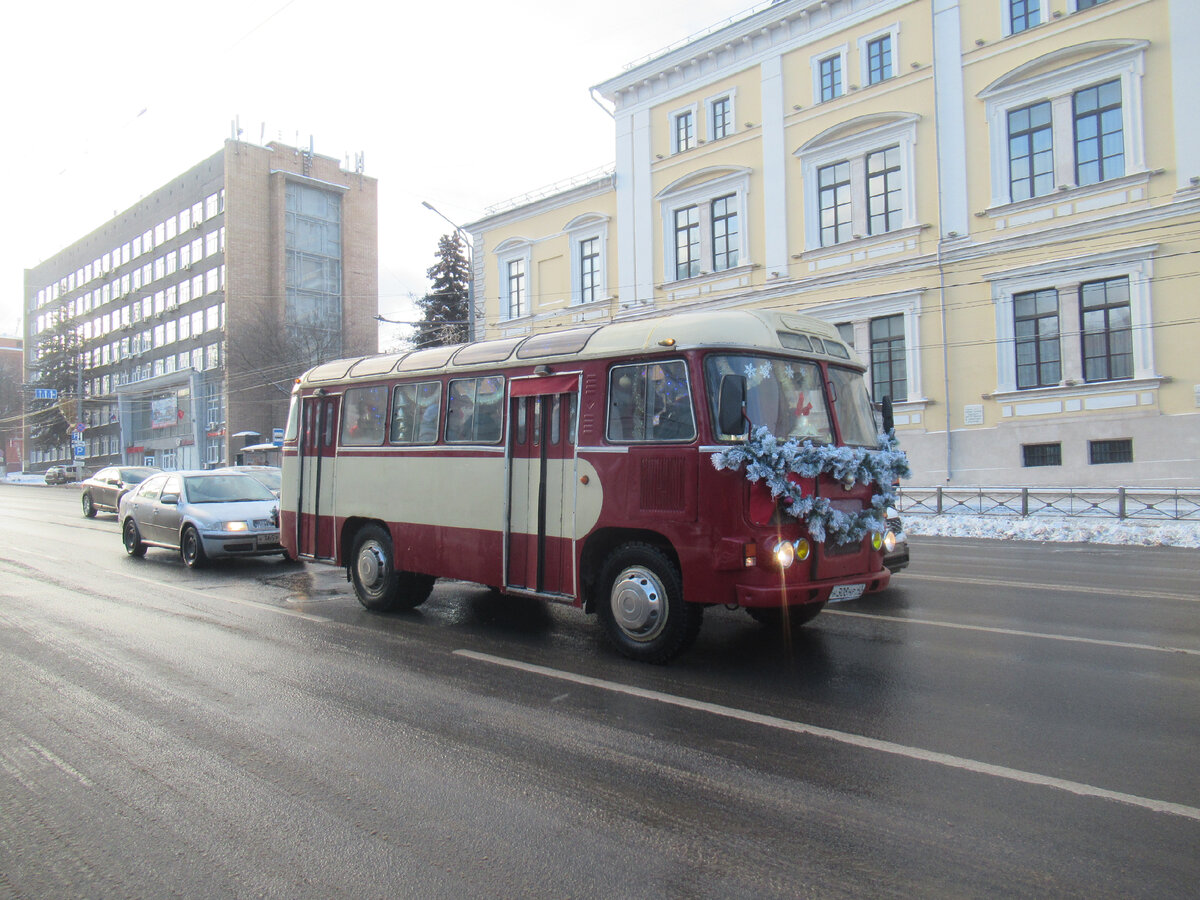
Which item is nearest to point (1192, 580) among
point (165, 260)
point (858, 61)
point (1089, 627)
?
point (1089, 627)

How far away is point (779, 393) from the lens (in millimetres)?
6484

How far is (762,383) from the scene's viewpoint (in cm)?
640

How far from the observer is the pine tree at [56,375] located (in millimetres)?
A: 78000

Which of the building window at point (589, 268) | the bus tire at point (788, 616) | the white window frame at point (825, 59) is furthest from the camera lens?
the building window at point (589, 268)

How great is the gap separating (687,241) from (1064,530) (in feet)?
60.5

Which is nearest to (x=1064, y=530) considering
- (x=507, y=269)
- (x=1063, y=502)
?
(x=1063, y=502)

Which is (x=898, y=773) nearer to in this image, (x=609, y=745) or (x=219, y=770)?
(x=609, y=745)

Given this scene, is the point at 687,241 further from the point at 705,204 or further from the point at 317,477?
the point at 317,477

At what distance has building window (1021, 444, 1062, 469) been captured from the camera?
76.5 feet

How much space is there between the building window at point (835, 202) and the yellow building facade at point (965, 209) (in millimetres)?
70

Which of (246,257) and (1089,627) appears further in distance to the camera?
(246,257)

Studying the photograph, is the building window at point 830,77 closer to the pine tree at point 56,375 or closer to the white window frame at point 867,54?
the white window frame at point 867,54

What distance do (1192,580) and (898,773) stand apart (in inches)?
354

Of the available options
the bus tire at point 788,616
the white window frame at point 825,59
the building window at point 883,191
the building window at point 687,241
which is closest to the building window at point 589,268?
→ the building window at point 687,241
